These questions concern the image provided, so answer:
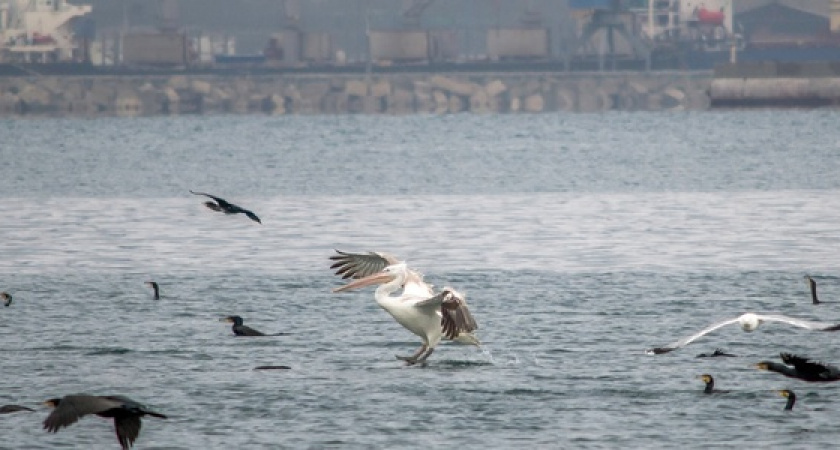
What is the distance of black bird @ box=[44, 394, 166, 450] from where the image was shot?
16.8 metres

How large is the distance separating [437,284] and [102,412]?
1670cm

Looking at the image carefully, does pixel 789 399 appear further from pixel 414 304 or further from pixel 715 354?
Answer: pixel 414 304

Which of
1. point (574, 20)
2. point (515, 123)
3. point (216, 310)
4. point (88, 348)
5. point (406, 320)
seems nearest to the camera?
point (406, 320)

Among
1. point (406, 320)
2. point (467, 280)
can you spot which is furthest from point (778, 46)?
point (406, 320)

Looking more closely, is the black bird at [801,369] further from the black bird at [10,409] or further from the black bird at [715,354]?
the black bird at [10,409]

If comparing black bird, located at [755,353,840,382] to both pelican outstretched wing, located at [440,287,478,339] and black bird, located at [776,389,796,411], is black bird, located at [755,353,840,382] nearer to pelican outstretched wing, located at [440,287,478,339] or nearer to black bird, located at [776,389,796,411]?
black bird, located at [776,389,796,411]

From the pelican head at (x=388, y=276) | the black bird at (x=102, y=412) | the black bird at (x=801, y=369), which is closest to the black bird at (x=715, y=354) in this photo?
the black bird at (x=801, y=369)

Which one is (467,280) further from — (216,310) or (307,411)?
(307,411)

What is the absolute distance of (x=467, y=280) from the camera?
34.4 m

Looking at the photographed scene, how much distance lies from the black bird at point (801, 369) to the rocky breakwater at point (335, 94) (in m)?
157

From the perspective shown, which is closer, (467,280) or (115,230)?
(467,280)

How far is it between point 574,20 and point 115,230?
504 feet

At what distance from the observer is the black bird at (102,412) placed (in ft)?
55.2

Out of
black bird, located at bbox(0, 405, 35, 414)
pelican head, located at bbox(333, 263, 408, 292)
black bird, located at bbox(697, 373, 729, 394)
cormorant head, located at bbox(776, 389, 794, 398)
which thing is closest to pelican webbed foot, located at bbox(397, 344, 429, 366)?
pelican head, located at bbox(333, 263, 408, 292)
